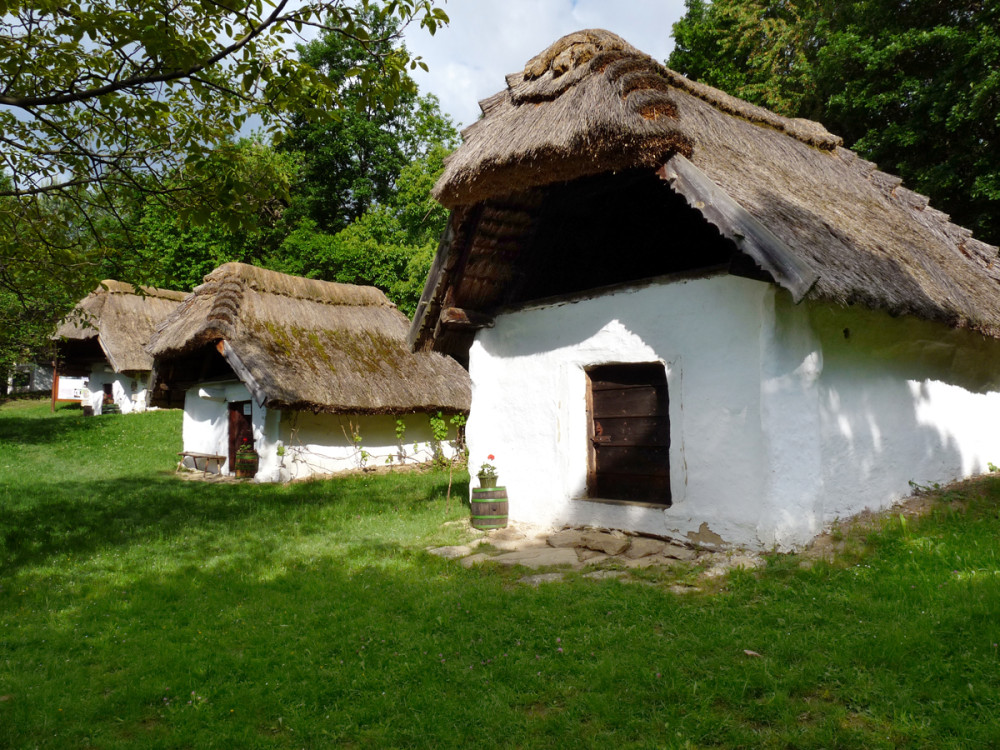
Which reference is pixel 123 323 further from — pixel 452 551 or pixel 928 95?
pixel 928 95

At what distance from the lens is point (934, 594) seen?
423cm

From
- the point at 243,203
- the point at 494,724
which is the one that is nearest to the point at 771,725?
the point at 494,724

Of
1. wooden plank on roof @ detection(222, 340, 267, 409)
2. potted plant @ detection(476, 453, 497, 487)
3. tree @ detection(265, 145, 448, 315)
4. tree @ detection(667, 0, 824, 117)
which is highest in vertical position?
tree @ detection(667, 0, 824, 117)

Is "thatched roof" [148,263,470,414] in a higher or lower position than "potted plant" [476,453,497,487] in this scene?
→ higher

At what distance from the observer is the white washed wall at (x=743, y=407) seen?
5.72 metres

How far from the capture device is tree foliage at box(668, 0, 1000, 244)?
12438 millimetres

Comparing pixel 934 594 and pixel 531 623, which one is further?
pixel 531 623

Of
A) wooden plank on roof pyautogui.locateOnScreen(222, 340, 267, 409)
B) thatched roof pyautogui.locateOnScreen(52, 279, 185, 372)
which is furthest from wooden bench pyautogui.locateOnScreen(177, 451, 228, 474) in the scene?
thatched roof pyautogui.locateOnScreen(52, 279, 185, 372)

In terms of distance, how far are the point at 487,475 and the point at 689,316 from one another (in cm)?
314

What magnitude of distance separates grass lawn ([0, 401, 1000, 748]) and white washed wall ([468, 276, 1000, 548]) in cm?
63

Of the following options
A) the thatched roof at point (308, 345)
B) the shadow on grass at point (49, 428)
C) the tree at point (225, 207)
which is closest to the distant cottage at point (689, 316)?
the tree at point (225, 207)

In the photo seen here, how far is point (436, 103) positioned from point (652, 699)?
27.8 m

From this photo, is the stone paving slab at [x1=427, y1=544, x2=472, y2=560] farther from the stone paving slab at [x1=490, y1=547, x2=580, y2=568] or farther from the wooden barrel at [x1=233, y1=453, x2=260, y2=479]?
the wooden barrel at [x1=233, y1=453, x2=260, y2=479]

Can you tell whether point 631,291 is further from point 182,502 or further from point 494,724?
point 182,502
